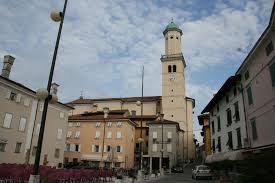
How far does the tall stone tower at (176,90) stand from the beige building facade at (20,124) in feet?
125

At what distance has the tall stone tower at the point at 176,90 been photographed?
69562 mm

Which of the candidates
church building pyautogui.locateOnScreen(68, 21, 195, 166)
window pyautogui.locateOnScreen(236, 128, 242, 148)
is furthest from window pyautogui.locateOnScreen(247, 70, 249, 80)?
church building pyautogui.locateOnScreen(68, 21, 195, 166)

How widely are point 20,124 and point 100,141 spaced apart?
2282 cm

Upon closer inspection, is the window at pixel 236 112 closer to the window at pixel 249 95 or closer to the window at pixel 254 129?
the window at pixel 249 95

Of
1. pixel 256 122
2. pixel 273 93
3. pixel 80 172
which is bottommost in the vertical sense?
pixel 80 172

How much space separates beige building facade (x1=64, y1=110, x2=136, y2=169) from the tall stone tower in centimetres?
1803

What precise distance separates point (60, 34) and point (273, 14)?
45.6 feet

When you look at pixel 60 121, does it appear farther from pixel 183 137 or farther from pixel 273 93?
pixel 183 137

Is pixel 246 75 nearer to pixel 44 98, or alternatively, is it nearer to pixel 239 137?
pixel 239 137

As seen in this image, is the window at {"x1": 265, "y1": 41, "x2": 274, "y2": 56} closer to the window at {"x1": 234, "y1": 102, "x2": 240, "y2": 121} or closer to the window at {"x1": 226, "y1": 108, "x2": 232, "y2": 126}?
the window at {"x1": 234, "y1": 102, "x2": 240, "y2": 121}

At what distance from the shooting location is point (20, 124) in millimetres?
32062

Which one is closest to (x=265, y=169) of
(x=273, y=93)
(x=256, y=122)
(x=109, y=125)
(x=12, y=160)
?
(x=273, y=93)

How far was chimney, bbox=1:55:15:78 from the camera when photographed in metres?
31.7

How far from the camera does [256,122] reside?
71.0ft
